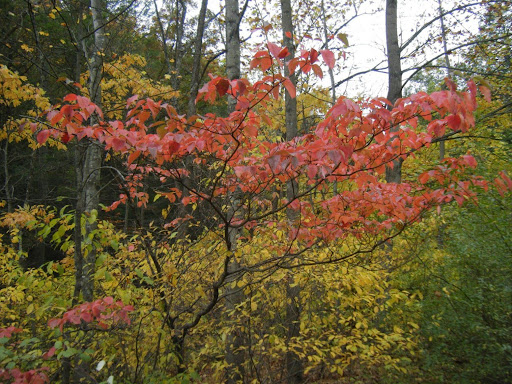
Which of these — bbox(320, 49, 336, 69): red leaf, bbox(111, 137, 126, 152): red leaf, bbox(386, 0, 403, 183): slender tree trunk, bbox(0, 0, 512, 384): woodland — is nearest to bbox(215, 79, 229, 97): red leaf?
bbox(0, 0, 512, 384): woodland

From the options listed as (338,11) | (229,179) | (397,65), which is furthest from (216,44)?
(229,179)

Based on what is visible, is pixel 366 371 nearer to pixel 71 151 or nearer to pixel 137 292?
pixel 137 292

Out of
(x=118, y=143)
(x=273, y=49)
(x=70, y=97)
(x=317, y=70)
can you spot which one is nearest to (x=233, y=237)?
(x=118, y=143)

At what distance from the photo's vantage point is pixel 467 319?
326 cm

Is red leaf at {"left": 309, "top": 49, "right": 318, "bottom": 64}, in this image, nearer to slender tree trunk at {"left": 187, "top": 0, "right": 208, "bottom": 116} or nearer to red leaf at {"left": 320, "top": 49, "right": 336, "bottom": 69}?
red leaf at {"left": 320, "top": 49, "right": 336, "bottom": 69}

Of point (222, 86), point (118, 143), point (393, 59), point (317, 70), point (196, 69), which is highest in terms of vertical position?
point (393, 59)

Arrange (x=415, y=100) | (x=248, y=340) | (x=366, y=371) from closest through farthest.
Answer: (x=415, y=100)
(x=248, y=340)
(x=366, y=371)

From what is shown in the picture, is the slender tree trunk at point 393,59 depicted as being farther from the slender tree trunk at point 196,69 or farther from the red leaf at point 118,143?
the red leaf at point 118,143

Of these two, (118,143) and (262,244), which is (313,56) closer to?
(118,143)

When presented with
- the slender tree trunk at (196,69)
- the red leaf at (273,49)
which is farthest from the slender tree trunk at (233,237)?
the red leaf at (273,49)

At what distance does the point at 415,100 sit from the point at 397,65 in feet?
14.4

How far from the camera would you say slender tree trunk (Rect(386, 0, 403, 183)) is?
5.55 metres

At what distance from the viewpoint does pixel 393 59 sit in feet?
18.7

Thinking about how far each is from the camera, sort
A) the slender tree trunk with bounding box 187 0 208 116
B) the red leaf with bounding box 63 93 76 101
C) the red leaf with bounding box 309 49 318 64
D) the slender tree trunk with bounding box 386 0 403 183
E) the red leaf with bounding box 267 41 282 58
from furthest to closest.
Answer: the slender tree trunk with bounding box 386 0 403 183, the slender tree trunk with bounding box 187 0 208 116, the red leaf with bounding box 63 93 76 101, the red leaf with bounding box 309 49 318 64, the red leaf with bounding box 267 41 282 58
